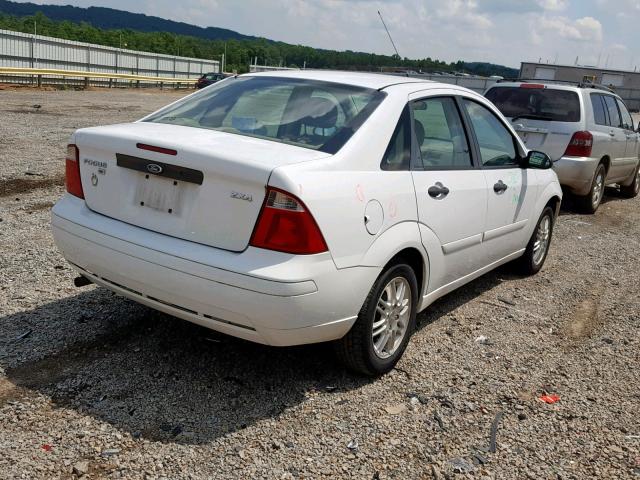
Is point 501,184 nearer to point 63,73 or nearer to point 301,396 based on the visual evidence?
point 301,396

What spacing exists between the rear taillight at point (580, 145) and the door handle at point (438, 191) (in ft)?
19.2

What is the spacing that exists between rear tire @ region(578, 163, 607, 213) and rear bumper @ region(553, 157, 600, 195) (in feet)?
0.56

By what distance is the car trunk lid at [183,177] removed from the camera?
10.9 feet

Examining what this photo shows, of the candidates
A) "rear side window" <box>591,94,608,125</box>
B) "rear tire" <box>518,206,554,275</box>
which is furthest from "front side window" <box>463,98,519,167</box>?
"rear side window" <box>591,94,608,125</box>

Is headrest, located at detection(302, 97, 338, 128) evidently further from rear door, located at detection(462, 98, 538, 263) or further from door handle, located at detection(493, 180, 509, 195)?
door handle, located at detection(493, 180, 509, 195)

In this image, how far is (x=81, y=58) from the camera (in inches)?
1555

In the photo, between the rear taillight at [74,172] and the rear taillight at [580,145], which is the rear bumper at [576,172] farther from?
the rear taillight at [74,172]

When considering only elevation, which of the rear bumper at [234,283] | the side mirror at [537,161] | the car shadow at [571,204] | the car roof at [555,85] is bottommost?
the car shadow at [571,204]

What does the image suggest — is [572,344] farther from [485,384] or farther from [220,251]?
[220,251]

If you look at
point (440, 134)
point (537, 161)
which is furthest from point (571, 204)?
point (440, 134)

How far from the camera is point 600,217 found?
34.0 feet

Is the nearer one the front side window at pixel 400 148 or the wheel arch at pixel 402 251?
the wheel arch at pixel 402 251

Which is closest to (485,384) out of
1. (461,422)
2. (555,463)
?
(461,422)

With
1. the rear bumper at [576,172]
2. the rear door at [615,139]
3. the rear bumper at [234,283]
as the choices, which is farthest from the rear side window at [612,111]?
the rear bumper at [234,283]
